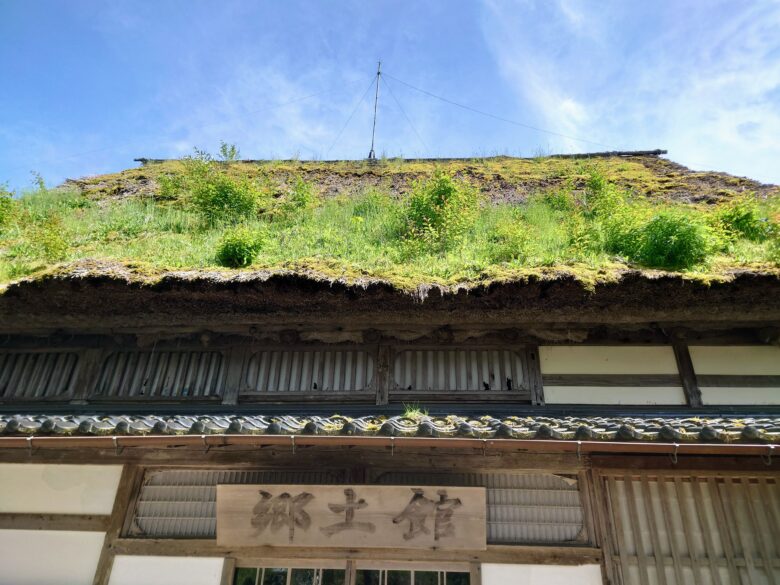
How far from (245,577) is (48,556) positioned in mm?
1826

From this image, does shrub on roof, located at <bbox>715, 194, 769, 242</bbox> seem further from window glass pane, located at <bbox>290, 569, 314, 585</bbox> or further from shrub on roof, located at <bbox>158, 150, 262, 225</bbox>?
shrub on roof, located at <bbox>158, 150, 262, 225</bbox>

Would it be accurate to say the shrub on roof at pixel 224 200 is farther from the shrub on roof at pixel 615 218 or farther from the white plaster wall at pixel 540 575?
the white plaster wall at pixel 540 575

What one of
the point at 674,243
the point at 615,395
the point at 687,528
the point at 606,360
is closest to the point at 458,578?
the point at 687,528

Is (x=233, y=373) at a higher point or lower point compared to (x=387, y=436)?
higher

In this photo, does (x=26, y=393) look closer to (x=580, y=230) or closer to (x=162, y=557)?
(x=162, y=557)

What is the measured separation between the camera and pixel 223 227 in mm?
8414

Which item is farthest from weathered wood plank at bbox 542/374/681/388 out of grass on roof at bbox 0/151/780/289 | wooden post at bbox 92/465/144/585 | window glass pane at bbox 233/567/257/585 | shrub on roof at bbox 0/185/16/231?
shrub on roof at bbox 0/185/16/231

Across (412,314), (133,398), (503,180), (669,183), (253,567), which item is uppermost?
(503,180)

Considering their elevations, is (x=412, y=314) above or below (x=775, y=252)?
below

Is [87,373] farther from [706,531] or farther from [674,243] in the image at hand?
[674,243]

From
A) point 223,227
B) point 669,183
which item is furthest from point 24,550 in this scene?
point 669,183

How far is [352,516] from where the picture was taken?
4.31 m

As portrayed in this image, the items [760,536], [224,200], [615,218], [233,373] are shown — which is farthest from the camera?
[224,200]

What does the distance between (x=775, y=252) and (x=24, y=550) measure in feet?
26.5
